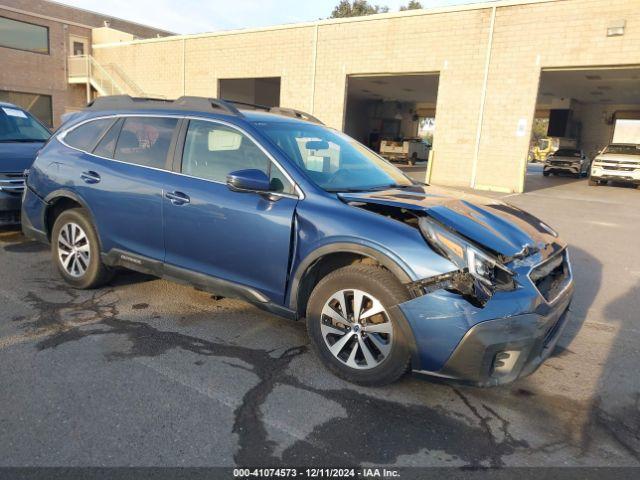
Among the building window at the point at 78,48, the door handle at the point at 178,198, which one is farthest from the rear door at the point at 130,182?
the building window at the point at 78,48

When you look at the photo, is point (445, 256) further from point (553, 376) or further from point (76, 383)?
point (76, 383)

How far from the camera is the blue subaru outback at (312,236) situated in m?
2.92

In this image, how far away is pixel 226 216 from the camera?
12.2 ft

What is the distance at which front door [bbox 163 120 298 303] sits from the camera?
3.54 m

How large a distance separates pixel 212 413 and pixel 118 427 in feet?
1.66

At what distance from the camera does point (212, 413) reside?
2.88 metres

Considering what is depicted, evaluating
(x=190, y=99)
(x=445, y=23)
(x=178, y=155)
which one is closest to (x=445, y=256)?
(x=178, y=155)

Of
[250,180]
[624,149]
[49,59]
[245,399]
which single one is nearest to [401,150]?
[624,149]

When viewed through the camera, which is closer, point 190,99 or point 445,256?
point 445,256

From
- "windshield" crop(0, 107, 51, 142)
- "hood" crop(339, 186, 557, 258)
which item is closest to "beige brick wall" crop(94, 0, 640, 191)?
"windshield" crop(0, 107, 51, 142)

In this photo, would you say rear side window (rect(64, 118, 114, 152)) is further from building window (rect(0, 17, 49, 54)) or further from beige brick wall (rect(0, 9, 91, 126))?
building window (rect(0, 17, 49, 54))

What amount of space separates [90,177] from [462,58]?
49.6 feet

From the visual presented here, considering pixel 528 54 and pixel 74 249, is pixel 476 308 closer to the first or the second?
pixel 74 249

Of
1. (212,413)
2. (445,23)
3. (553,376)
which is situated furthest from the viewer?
(445,23)
